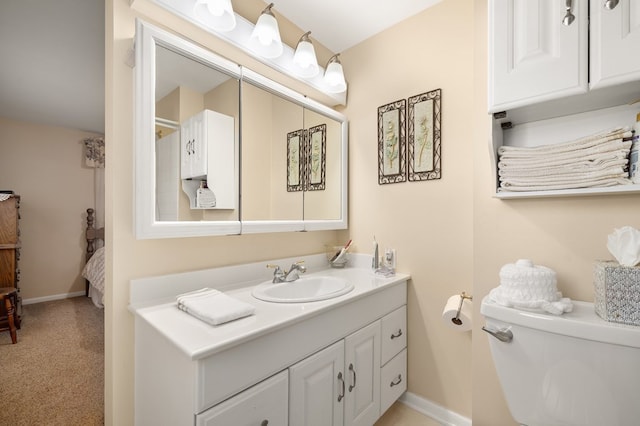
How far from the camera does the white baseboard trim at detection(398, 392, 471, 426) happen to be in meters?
1.51

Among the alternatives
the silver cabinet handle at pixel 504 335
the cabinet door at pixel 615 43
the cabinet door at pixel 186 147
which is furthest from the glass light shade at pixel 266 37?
the silver cabinet handle at pixel 504 335

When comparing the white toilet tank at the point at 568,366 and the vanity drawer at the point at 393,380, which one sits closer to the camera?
the white toilet tank at the point at 568,366

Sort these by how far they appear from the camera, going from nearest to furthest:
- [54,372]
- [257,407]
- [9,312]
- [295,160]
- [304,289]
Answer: [257,407] < [304,289] < [295,160] < [54,372] < [9,312]

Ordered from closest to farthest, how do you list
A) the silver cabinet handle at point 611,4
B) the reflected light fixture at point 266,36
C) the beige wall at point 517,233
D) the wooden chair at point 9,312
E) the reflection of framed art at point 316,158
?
the silver cabinet handle at point 611,4, the beige wall at point 517,233, the reflected light fixture at point 266,36, the reflection of framed art at point 316,158, the wooden chair at point 9,312

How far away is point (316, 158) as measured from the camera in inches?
73.5

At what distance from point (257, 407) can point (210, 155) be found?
1.07 m

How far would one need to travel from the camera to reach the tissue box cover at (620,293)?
795 millimetres

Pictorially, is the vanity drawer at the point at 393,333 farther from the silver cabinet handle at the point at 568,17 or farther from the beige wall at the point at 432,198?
the silver cabinet handle at the point at 568,17

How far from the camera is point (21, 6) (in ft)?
5.52

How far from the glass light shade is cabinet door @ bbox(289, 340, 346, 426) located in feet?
5.05

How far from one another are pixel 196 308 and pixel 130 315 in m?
0.38

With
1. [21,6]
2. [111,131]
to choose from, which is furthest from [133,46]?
[21,6]

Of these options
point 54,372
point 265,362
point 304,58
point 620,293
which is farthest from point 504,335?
point 54,372

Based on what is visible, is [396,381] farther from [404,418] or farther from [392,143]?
[392,143]
